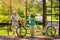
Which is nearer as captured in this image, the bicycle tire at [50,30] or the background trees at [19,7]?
the bicycle tire at [50,30]

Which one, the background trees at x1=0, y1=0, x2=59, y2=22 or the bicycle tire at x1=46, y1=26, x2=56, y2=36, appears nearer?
→ the bicycle tire at x1=46, y1=26, x2=56, y2=36

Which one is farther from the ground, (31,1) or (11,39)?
(31,1)

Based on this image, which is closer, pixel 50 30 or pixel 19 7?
pixel 50 30

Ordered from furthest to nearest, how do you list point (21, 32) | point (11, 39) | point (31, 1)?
point (31, 1), point (21, 32), point (11, 39)

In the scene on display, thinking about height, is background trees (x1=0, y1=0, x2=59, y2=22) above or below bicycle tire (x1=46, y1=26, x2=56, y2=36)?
above

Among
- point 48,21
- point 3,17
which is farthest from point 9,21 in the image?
point 48,21

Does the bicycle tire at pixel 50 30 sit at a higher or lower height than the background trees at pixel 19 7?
lower

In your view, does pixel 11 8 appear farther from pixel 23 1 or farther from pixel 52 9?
pixel 52 9

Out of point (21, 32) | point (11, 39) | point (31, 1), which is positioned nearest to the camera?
point (11, 39)

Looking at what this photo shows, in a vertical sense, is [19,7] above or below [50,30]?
above

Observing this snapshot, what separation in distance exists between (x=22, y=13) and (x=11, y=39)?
2379mm

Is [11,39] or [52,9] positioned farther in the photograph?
[52,9]

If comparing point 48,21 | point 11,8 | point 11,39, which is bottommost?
point 11,39

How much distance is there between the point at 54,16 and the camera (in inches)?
530
